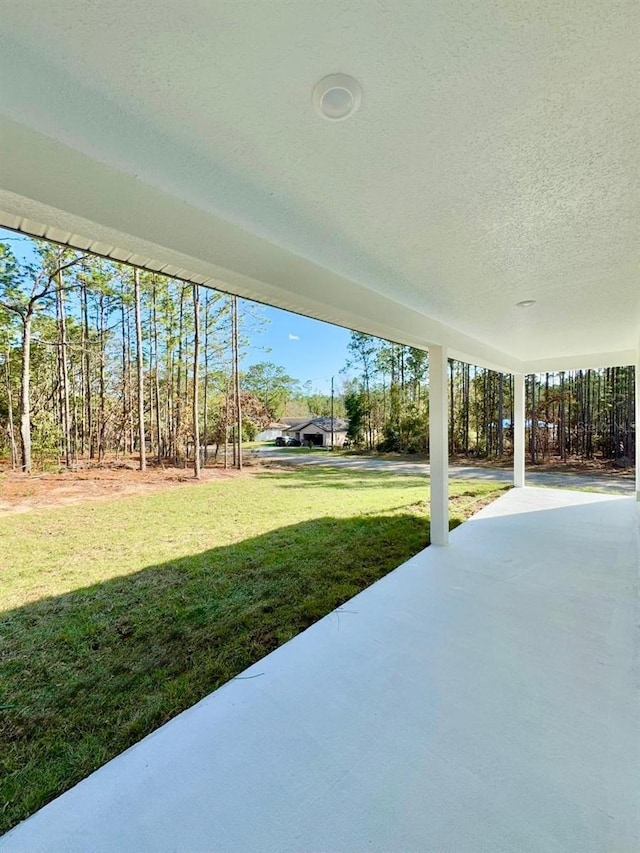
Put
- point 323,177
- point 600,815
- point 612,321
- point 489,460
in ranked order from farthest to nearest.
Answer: point 489,460
point 612,321
point 323,177
point 600,815

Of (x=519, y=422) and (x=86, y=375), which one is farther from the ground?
(x=86, y=375)

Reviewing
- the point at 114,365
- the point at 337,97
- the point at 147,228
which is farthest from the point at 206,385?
the point at 337,97

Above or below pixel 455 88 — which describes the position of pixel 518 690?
below

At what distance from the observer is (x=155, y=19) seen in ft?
2.90

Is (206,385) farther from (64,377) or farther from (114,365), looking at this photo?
(64,377)

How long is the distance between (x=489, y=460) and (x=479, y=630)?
1129 cm

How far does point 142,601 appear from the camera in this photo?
304 centimetres

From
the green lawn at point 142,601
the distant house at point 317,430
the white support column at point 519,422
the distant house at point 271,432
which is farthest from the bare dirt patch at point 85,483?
the distant house at point 317,430

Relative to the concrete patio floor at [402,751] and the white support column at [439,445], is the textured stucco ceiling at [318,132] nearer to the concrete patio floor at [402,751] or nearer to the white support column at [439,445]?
the white support column at [439,445]

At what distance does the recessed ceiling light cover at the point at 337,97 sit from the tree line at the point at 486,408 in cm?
990

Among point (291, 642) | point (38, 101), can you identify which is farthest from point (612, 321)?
point (38, 101)

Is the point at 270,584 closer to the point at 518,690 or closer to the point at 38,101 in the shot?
the point at 518,690

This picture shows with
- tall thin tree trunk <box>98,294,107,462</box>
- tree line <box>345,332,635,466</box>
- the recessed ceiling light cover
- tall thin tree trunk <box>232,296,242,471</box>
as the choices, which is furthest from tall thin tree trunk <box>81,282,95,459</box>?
tree line <box>345,332,635,466</box>

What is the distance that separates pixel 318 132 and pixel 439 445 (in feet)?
10.7
